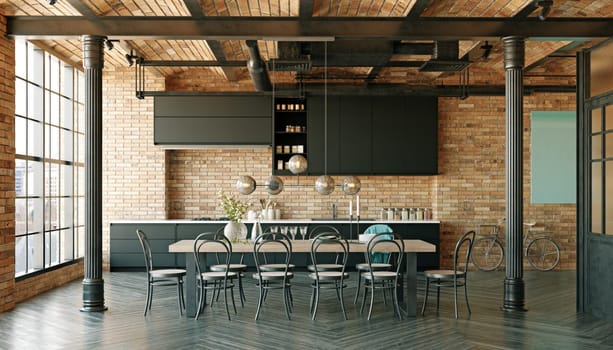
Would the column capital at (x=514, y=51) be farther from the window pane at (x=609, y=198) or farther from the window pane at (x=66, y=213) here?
the window pane at (x=66, y=213)

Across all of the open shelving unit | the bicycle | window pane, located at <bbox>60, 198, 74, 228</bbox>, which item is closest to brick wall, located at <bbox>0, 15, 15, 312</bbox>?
window pane, located at <bbox>60, 198, 74, 228</bbox>

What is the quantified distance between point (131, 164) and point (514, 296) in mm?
6640

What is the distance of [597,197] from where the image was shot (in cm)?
694

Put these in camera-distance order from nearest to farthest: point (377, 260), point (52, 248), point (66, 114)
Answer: point (377, 260)
point (52, 248)
point (66, 114)

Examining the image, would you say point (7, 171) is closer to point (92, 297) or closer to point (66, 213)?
point (92, 297)

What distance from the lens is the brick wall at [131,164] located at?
10609mm

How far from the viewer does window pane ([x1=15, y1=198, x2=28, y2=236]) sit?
25.6ft

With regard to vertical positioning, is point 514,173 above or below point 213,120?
below

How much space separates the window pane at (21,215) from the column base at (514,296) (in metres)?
5.98

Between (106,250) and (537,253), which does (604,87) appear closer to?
(537,253)

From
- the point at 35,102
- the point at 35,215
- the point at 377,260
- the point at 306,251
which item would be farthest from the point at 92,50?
the point at 377,260

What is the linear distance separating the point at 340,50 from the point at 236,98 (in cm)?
315

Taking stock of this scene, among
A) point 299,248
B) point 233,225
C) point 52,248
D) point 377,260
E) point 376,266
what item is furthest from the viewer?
point 52,248

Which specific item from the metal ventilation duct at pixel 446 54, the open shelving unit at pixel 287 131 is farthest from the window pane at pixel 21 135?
the metal ventilation duct at pixel 446 54
